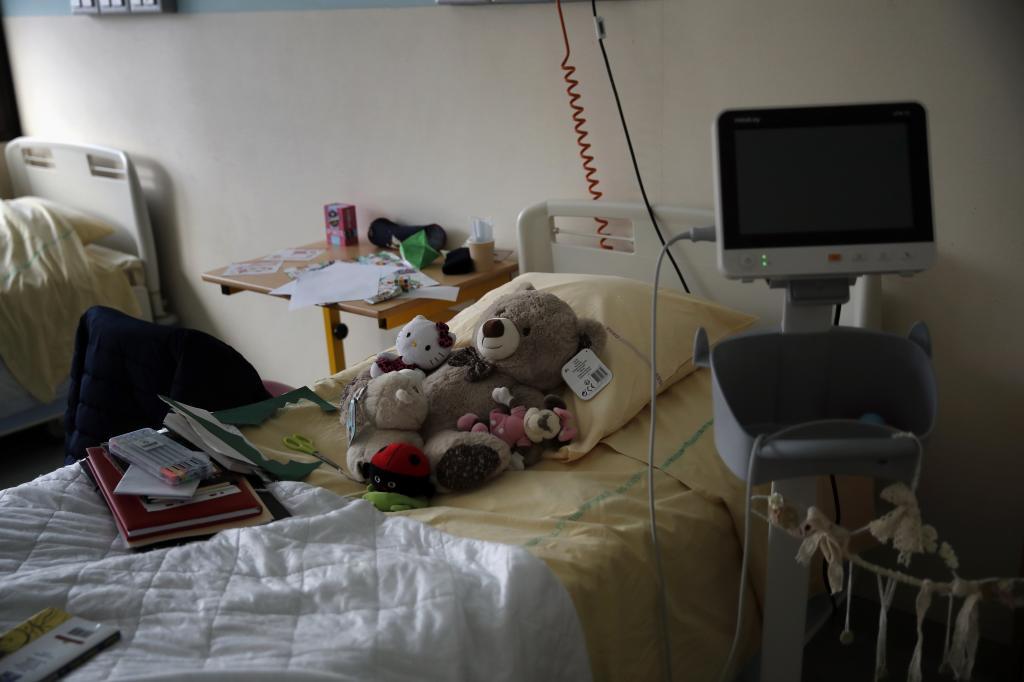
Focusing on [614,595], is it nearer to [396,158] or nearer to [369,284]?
[369,284]

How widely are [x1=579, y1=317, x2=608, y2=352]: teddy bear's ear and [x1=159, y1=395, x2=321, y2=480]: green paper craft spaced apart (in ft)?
1.91

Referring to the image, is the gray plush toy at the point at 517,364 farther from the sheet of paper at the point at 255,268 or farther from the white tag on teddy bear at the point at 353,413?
the sheet of paper at the point at 255,268

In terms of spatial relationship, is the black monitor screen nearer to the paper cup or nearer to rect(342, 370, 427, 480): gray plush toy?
rect(342, 370, 427, 480): gray plush toy

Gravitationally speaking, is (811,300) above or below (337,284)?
above

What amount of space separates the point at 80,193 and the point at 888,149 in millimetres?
3425

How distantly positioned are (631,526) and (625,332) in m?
0.48

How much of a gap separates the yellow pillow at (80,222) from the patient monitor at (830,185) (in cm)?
301

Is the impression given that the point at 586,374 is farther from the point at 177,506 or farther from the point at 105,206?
the point at 105,206

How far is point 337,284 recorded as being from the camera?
2.46 m

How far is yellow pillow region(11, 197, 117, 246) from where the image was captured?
3.48m

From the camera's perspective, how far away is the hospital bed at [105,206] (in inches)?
136

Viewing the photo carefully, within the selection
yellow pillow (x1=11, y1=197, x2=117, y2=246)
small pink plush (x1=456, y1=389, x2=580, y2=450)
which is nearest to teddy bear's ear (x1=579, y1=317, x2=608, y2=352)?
small pink plush (x1=456, y1=389, x2=580, y2=450)

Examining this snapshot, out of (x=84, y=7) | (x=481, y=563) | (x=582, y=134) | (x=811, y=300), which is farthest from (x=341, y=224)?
(x=811, y=300)

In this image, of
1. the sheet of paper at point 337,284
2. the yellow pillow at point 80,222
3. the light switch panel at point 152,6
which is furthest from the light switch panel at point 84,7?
the sheet of paper at point 337,284
